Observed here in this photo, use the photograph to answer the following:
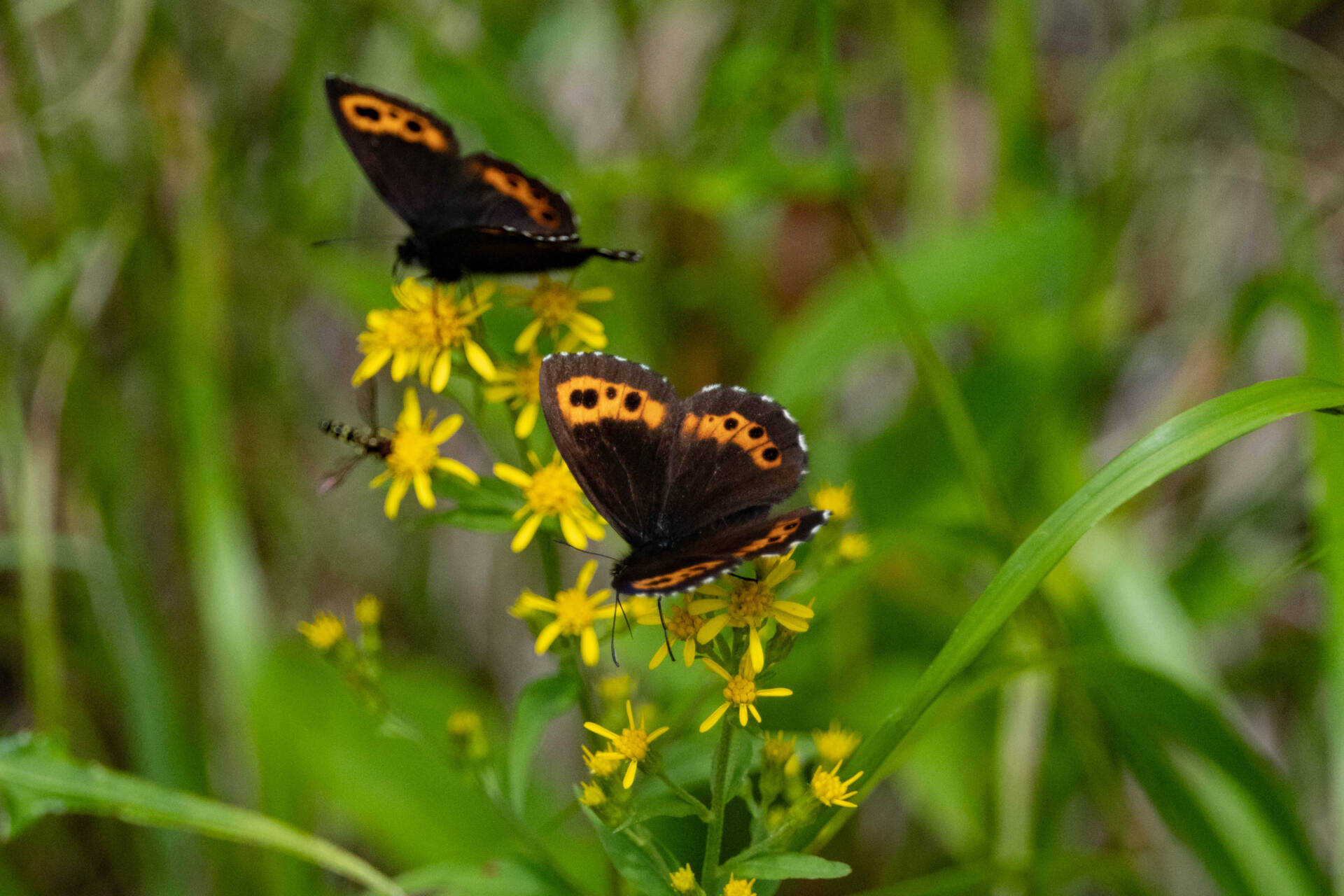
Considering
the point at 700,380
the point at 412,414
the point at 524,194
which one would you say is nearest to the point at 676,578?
the point at 412,414

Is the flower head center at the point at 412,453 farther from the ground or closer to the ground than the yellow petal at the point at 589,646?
farther from the ground

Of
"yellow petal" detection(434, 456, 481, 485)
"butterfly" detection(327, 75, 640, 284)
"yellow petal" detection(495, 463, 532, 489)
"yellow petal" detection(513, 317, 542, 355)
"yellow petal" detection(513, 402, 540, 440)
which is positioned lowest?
"yellow petal" detection(434, 456, 481, 485)

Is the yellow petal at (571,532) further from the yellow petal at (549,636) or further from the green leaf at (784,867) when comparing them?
the green leaf at (784,867)

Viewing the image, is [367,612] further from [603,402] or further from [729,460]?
[729,460]

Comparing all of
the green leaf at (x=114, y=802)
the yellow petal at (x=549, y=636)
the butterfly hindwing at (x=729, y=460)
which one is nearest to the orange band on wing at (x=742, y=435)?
the butterfly hindwing at (x=729, y=460)

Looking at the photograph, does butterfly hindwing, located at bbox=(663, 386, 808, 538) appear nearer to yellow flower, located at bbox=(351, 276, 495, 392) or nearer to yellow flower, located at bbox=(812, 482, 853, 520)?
yellow flower, located at bbox=(812, 482, 853, 520)

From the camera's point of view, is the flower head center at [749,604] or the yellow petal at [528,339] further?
the yellow petal at [528,339]

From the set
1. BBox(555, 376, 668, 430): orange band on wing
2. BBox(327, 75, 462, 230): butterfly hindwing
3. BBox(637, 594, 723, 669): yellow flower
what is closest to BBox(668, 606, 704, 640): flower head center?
BBox(637, 594, 723, 669): yellow flower
